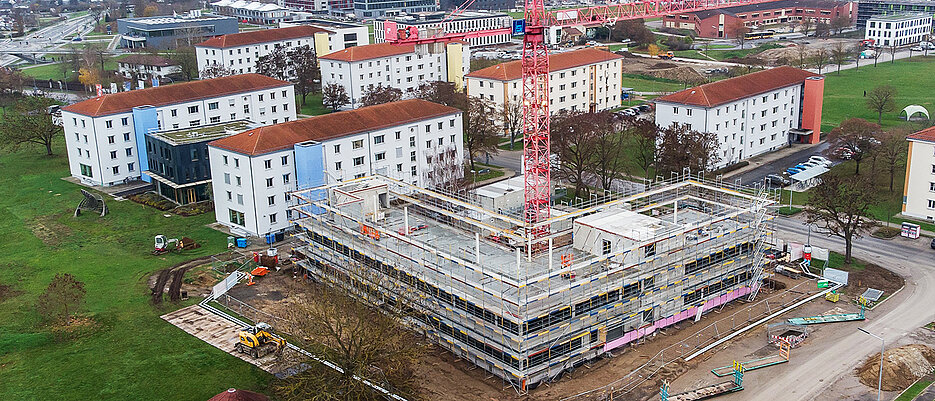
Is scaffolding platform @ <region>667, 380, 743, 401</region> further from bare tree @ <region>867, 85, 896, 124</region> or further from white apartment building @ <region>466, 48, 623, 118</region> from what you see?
bare tree @ <region>867, 85, 896, 124</region>

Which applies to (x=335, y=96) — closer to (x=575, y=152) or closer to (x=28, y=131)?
(x=28, y=131)

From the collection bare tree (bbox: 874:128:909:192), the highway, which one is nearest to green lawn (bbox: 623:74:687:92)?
bare tree (bbox: 874:128:909:192)

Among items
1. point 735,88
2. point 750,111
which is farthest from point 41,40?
point 750,111

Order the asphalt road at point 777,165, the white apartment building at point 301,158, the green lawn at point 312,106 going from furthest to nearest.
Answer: the green lawn at point 312,106, the asphalt road at point 777,165, the white apartment building at point 301,158

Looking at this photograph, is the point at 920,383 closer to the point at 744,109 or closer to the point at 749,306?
the point at 749,306

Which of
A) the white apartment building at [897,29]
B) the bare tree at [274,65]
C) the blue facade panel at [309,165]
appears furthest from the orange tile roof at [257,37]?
the white apartment building at [897,29]

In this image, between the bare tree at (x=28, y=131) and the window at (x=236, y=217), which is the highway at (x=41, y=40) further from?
the window at (x=236, y=217)
